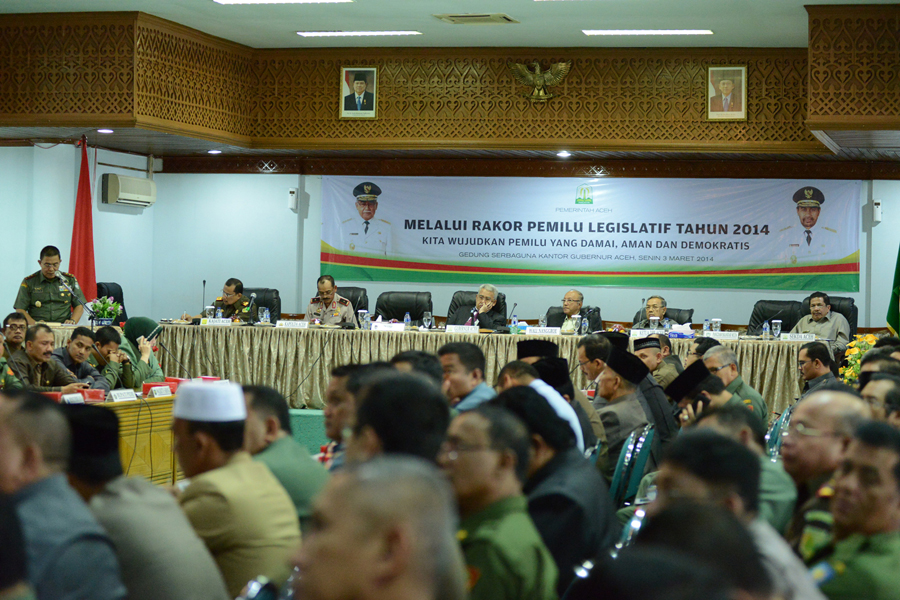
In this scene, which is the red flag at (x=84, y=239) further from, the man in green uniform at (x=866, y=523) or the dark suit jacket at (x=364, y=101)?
the man in green uniform at (x=866, y=523)

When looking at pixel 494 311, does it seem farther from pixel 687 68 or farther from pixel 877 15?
pixel 877 15

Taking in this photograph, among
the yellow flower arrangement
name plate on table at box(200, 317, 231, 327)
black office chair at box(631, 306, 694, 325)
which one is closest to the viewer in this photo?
the yellow flower arrangement

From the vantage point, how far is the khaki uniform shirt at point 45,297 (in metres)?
9.12

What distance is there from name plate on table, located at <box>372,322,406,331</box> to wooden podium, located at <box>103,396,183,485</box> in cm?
285

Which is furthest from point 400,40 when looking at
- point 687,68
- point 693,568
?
point 693,568

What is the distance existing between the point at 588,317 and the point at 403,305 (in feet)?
6.51

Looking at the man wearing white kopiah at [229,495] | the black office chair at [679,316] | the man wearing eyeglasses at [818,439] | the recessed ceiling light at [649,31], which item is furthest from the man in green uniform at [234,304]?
the man wearing eyeglasses at [818,439]

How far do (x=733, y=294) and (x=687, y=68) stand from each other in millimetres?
2718

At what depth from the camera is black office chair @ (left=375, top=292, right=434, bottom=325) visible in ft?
32.5

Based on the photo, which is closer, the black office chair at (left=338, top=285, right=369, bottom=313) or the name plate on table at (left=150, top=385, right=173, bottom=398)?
the name plate on table at (left=150, top=385, right=173, bottom=398)

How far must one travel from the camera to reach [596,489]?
2.69 meters

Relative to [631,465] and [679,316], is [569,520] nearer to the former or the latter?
[631,465]

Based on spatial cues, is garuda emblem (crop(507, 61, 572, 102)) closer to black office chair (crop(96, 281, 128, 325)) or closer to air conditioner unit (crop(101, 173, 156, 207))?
air conditioner unit (crop(101, 173, 156, 207))

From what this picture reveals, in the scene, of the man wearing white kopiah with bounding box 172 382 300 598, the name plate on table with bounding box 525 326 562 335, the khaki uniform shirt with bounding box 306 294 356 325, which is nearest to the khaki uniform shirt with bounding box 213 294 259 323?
the khaki uniform shirt with bounding box 306 294 356 325
